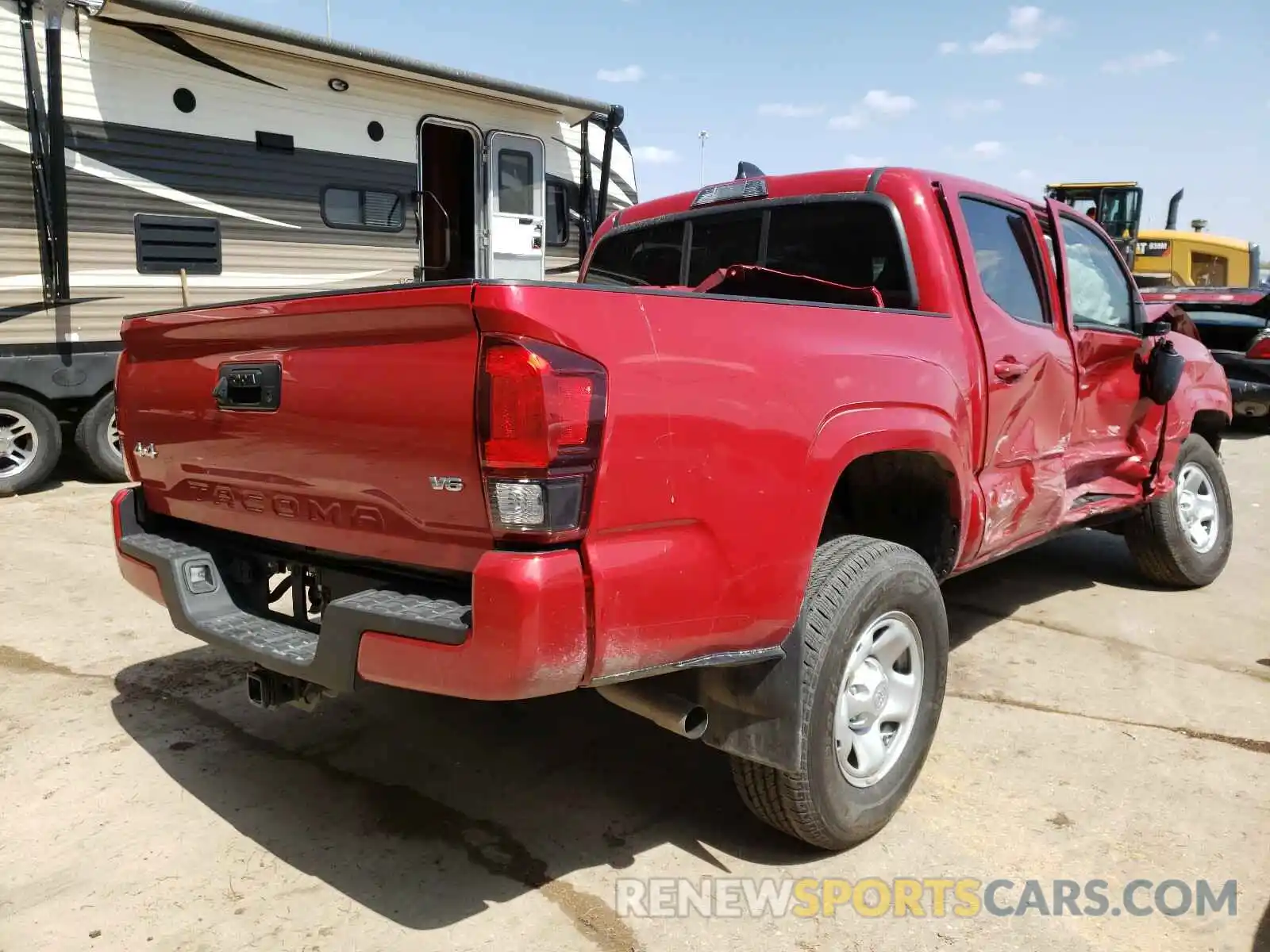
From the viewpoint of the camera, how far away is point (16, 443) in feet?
22.3

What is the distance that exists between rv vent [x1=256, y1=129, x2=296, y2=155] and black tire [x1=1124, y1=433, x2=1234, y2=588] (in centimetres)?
654

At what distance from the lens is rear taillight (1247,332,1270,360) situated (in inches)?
374

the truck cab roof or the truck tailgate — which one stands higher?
the truck cab roof

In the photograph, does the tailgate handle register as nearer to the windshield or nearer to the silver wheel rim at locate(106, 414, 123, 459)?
the windshield

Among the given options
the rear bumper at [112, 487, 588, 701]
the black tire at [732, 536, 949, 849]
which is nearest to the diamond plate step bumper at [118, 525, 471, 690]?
the rear bumper at [112, 487, 588, 701]

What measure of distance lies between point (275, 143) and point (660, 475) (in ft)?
21.8

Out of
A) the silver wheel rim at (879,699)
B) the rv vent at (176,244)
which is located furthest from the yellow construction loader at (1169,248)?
the silver wheel rim at (879,699)

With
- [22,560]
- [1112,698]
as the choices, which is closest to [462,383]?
[1112,698]

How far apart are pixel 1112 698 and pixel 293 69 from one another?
23.4 ft

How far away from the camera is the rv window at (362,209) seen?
25.8 ft

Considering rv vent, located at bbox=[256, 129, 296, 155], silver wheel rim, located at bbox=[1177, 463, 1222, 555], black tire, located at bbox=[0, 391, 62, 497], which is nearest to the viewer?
silver wheel rim, located at bbox=[1177, 463, 1222, 555]

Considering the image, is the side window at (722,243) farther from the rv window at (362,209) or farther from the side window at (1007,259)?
the rv window at (362,209)

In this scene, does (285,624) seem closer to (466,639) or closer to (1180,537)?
(466,639)

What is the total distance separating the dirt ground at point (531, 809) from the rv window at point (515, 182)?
569cm
